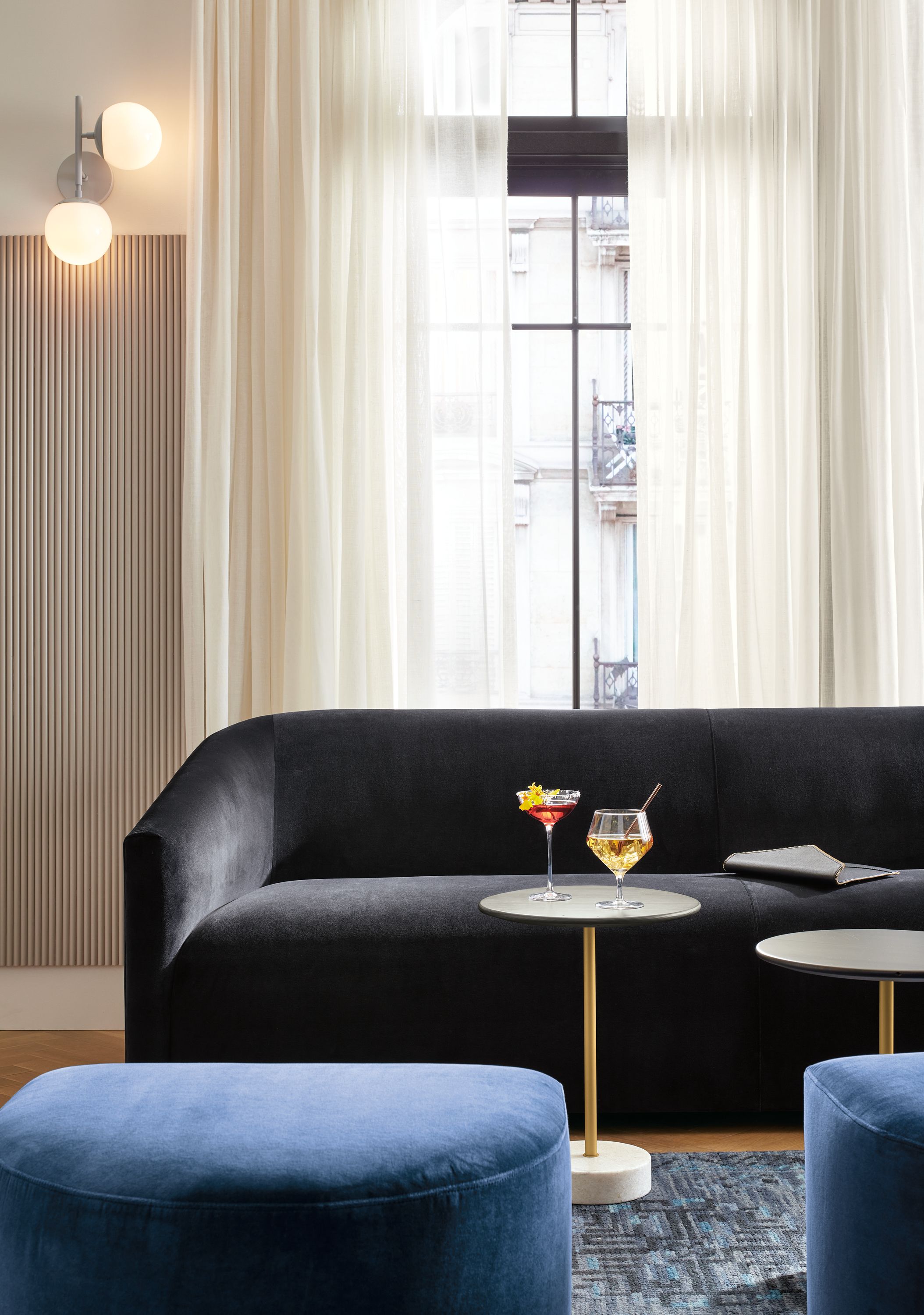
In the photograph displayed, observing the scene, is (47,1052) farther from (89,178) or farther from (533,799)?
(89,178)

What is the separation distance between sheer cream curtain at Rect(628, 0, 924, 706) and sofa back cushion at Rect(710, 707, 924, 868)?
0.42 metres

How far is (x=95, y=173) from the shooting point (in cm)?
339

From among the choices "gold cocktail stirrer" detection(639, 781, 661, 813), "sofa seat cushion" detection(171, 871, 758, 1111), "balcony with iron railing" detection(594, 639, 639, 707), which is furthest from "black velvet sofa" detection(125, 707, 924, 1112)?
"balcony with iron railing" detection(594, 639, 639, 707)


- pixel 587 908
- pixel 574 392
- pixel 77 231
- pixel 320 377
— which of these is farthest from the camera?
pixel 574 392

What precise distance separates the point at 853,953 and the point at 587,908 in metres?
0.44

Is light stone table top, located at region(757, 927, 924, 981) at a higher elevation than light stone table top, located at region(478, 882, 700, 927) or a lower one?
lower

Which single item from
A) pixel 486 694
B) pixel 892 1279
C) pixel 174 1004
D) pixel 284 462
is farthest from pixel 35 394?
pixel 892 1279

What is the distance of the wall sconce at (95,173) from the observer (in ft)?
10.6

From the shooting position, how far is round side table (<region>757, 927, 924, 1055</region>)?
1.55 meters

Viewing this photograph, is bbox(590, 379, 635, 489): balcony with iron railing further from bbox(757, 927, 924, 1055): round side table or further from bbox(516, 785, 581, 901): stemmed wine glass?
bbox(757, 927, 924, 1055): round side table

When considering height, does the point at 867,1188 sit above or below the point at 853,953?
below

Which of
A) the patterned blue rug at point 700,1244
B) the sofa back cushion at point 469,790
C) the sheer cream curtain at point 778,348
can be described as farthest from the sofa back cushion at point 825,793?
the patterned blue rug at point 700,1244

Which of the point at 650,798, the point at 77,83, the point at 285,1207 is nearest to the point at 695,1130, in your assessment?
the point at 650,798

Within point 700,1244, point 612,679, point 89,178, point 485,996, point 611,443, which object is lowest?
point 700,1244
